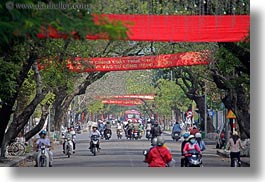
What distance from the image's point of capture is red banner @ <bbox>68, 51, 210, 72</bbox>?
1702cm

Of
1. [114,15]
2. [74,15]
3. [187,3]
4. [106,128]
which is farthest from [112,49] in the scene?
[106,128]

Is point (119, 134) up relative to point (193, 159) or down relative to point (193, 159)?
up

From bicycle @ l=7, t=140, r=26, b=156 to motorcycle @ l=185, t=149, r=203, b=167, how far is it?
6.84 m

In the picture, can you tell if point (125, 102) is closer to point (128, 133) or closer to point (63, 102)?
point (63, 102)

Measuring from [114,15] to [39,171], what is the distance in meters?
3.30

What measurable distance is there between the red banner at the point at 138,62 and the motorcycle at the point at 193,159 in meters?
3.01

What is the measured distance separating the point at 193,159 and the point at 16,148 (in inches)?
312

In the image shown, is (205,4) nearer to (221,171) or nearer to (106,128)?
(221,171)

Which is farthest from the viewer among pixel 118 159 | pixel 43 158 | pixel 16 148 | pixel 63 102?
pixel 63 102

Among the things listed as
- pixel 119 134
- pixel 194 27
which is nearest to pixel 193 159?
pixel 194 27

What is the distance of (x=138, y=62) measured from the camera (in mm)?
17234

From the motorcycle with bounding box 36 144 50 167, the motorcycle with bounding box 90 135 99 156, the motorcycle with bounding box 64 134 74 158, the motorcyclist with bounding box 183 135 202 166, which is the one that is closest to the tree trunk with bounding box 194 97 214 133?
the motorcycle with bounding box 90 135 99 156

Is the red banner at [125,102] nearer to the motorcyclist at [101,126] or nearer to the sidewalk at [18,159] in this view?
the sidewalk at [18,159]

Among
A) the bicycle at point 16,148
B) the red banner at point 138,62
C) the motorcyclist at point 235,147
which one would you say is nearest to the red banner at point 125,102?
the red banner at point 138,62
